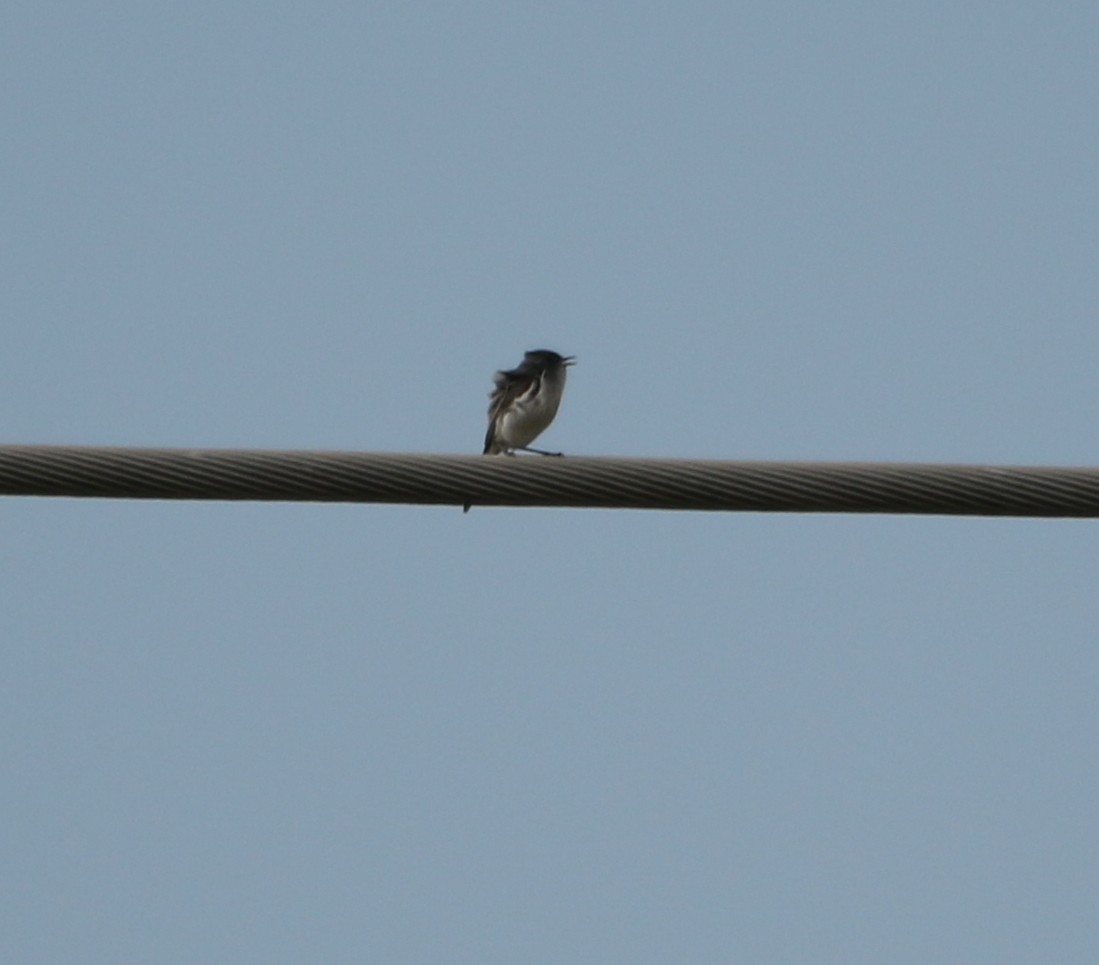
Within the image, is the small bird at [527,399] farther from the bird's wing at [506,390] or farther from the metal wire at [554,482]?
the metal wire at [554,482]

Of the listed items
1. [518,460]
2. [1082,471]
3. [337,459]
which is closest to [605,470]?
[518,460]

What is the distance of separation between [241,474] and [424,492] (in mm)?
541

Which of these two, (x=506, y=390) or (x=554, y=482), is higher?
(x=506, y=390)

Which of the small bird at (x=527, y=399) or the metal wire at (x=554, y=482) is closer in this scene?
the metal wire at (x=554, y=482)

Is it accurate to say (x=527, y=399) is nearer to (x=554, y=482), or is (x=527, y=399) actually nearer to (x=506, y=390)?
(x=506, y=390)

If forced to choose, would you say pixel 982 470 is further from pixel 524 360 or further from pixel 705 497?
pixel 524 360

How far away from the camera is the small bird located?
11.8m

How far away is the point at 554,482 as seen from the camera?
629cm

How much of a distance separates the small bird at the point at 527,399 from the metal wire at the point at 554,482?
5.41 meters

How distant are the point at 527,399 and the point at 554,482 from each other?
5.49m

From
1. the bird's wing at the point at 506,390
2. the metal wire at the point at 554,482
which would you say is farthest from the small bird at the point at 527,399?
the metal wire at the point at 554,482

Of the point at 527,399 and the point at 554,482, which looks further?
the point at 527,399

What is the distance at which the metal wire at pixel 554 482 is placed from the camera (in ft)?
19.8

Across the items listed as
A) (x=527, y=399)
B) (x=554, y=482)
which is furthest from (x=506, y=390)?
(x=554, y=482)
